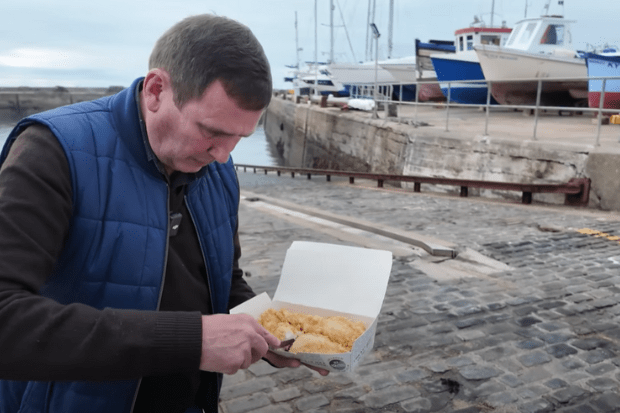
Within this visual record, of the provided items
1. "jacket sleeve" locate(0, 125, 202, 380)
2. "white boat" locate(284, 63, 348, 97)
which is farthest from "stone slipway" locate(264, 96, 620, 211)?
"white boat" locate(284, 63, 348, 97)

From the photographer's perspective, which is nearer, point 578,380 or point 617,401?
point 617,401

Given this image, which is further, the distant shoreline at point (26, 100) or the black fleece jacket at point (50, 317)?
the distant shoreline at point (26, 100)

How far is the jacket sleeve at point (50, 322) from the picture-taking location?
123cm

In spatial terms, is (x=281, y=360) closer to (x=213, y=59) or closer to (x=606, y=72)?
(x=213, y=59)

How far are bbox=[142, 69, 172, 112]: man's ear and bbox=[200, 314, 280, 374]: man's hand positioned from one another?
2.11 ft

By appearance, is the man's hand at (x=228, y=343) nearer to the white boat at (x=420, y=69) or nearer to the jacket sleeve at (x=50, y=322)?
the jacket sleeve at (x=50, y=322)

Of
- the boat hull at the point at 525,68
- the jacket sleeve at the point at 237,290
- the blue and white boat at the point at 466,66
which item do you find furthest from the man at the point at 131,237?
the blue and white boat at the point at 466,66

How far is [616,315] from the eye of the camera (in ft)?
14.7

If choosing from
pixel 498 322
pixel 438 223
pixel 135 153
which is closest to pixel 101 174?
pixel 135 153

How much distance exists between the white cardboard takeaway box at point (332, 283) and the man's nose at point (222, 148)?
0.66 m

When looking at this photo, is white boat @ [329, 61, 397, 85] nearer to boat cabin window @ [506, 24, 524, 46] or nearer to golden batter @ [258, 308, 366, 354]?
boat cabin window @ [506, 24, 524, 46]

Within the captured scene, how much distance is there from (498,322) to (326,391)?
1.73 meters

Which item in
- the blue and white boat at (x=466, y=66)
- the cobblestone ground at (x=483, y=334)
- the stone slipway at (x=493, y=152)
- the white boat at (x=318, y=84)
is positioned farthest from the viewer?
the white boat at (x=318, y=84)

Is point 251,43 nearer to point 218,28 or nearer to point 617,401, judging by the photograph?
point 218,28
